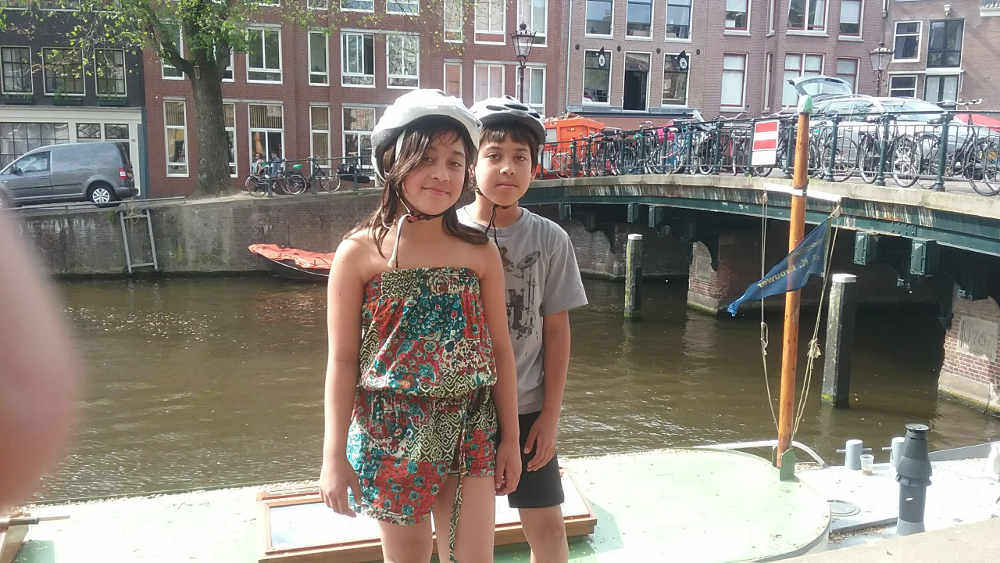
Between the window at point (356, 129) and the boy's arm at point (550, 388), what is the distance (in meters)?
26.9

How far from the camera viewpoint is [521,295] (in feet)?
8.20

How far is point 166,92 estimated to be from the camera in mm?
27203

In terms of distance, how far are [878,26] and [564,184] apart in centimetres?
1897

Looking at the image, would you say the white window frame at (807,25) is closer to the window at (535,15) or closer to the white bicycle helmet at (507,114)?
the window at (535,15)

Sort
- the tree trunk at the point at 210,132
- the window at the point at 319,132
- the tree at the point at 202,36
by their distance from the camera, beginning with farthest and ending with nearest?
the window at the point at 319,132 < the tree trunk at the point at 210,132 < the tree at the point at 202,36

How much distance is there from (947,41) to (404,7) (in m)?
22.1

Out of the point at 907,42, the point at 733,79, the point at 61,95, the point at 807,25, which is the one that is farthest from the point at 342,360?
the point at 907,42

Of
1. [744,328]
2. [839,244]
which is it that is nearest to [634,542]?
[744,328]

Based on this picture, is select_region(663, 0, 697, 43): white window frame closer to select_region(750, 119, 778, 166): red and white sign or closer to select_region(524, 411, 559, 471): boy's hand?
select_region(750, 119, 778, 166): red and white sign

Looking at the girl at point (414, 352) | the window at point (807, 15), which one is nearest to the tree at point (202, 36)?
the window at point (807, 15)

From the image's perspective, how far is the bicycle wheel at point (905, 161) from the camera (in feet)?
32.1

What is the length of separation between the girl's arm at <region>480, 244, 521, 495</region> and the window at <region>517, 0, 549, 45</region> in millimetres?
28353

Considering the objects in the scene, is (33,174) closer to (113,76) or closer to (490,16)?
(113,76)

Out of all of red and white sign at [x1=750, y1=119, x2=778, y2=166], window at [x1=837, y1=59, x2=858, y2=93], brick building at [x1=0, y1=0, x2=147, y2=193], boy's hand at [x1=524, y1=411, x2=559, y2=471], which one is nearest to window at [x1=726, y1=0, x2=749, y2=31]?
window at [x1=837, y1=59, x2=858, y2=93]
